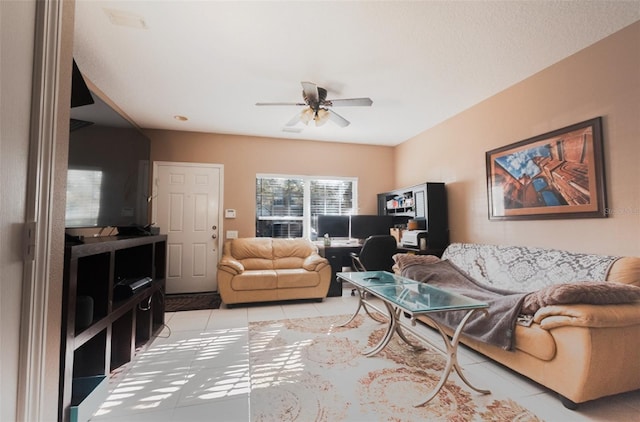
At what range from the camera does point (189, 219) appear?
4.41 metres

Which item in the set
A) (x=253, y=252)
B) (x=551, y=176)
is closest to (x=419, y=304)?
(x=551, y=176)

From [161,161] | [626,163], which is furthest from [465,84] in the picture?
[161,161]

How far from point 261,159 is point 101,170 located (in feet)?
9.35

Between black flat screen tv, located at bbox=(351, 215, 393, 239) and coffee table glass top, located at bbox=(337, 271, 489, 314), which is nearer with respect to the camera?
coffee table glass top, located at bbox=(337, 271, 489, 314)

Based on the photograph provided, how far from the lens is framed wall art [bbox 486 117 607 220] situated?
2266mm

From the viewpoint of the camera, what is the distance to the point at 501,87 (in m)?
3.01

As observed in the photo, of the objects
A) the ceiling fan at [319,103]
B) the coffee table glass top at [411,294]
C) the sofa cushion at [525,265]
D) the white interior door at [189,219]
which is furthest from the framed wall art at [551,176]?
the white interior door at [189,219]

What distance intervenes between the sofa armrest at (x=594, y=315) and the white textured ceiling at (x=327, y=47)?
1.97 metres

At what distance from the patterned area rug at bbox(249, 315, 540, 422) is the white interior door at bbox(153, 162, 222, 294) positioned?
2.16 meters

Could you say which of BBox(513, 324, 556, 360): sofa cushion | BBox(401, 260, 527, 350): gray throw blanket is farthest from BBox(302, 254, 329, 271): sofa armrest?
BBox(513, 324, 556, 360): sofa cushion

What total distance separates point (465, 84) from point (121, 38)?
10.5 feet

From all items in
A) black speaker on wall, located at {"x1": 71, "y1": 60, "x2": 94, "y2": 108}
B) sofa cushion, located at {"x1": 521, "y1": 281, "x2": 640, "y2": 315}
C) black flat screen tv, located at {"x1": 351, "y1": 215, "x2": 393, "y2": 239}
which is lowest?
sofa cushion, located at {"x1": 521, "y1": 281, "x2": 640, "y2": 315}

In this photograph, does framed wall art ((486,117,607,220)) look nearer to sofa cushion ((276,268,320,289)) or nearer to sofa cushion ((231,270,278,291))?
sofa cushion ((276,268,320,289))

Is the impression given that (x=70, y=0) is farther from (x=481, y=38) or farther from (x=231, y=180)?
(x=231, y=180)
